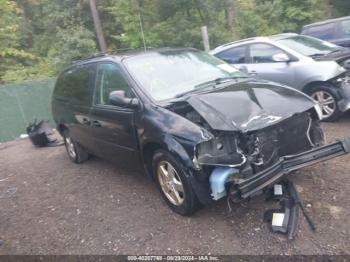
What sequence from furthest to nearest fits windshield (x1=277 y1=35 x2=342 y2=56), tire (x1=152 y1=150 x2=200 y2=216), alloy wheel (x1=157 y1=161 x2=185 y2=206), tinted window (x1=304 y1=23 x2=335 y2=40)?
tinted window (x1=304 y1=23 x2=335 y2=40) < windshield (x1=277 y1=35 x2=342 y2=56) < alloy wheel (x1=157 y1=161 x2=185 y2=206) < tire (x1=152 y1=150 x2=200 y2=216)

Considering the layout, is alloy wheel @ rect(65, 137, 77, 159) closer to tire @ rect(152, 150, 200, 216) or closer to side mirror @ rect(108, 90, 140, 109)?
side mirror @ rect(108, 90, 140, 109)

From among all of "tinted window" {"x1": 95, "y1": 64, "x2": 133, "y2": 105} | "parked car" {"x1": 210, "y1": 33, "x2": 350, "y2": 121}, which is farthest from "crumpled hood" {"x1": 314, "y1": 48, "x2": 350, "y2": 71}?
"tinted window" {"x1": 95, "y1": 64, "x2": 133, "y2": 105}

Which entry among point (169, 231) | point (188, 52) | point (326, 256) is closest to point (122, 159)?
point (169, 231)

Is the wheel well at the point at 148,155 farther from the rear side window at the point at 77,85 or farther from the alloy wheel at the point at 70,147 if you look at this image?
the alloy wheel at the point at 70,147

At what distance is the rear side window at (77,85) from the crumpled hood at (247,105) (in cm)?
206

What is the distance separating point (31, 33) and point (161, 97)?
994 inches

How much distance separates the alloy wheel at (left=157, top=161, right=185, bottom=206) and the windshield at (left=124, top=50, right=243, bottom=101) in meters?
0.80

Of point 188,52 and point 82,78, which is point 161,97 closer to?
point 188,52

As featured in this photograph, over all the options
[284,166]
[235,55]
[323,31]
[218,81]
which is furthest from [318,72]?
[323,31]

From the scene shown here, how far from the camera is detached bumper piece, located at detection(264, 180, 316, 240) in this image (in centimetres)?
321

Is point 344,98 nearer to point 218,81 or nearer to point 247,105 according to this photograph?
point 218,81

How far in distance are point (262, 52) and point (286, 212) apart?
15.0 ft

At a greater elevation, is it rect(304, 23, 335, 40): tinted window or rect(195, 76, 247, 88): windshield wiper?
rect(195, 76, 247, 88): windshield wiper

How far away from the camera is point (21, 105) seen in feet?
36.4
